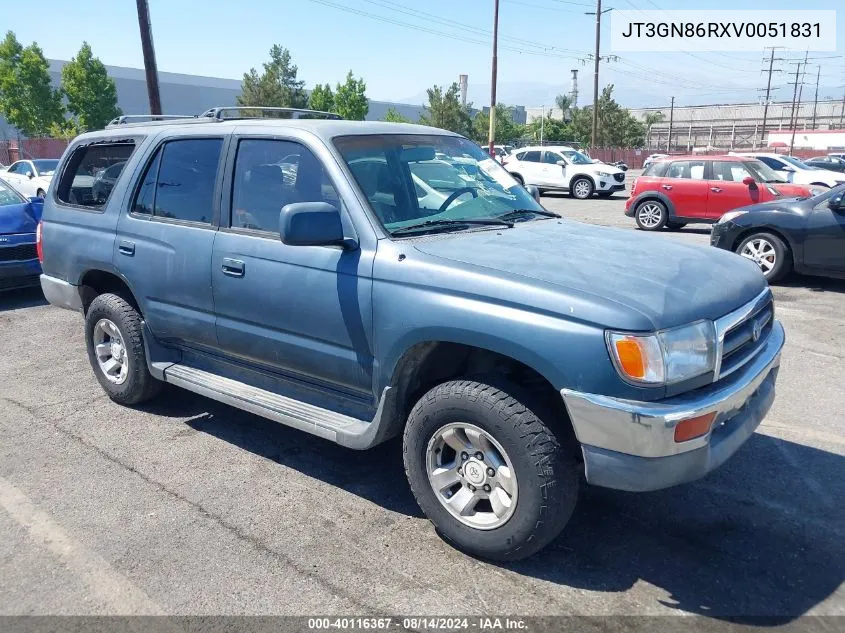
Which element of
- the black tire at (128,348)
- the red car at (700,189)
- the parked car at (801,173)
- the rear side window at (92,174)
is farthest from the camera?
the parked car at (801,173)

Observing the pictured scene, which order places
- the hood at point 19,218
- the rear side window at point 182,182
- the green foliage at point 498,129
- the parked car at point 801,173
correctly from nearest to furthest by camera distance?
the rear side window at point 182,182 → the hood at point 19,218 → the parked car at point 801,173 → the green foliage at point 498,129

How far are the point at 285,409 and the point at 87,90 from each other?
4214 cm

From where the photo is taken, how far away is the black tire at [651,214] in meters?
14.4

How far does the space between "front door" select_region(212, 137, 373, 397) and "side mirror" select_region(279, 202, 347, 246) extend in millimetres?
190

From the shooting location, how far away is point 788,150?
55.0 m

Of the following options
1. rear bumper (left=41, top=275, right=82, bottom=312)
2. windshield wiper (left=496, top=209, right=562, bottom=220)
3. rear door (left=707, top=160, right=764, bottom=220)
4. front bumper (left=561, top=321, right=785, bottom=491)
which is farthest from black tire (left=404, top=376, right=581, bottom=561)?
rear door (left=707, top=160, right=764, bottom=220)

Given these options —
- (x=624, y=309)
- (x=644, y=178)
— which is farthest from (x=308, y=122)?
(x=644, y=178)

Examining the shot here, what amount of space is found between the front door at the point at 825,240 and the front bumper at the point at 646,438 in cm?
669

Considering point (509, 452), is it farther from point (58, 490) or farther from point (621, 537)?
point (58, 490)

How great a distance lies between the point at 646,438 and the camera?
2.63 metres

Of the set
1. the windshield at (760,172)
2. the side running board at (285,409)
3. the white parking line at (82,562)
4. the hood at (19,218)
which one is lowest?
the white parking line at (82,562)

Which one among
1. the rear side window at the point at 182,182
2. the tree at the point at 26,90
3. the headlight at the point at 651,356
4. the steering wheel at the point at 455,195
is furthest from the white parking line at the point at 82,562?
the tree at the point at 26,90

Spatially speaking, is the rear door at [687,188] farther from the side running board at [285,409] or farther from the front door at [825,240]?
the side running board at [285,409]

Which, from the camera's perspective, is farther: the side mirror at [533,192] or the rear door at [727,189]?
the rear door at [727,189]
